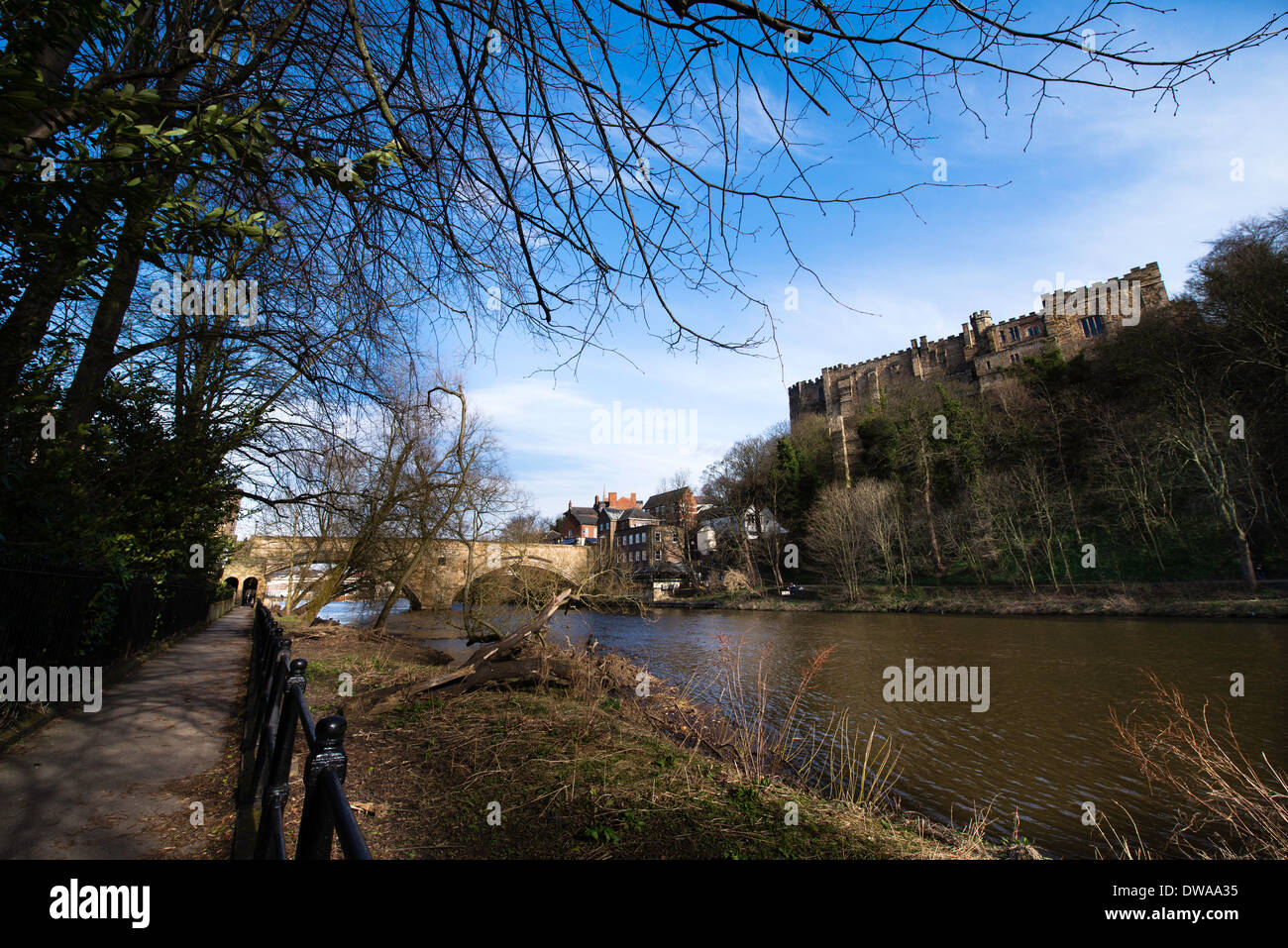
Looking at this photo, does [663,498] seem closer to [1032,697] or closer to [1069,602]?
[1069,602]

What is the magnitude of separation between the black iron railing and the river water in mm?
4903

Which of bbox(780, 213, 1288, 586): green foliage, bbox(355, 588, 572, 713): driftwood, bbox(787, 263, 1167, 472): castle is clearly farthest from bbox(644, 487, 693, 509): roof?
bbox(355, 588, 572, 713): driftwood

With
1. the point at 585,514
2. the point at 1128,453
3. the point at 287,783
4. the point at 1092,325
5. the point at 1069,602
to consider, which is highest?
the point at 1092,325

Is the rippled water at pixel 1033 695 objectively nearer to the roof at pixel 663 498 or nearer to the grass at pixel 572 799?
the grass at pixel 572 799

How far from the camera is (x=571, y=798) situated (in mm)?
4762

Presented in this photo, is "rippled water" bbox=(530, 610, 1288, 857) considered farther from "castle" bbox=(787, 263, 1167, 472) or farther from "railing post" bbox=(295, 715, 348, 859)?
"castle" bbox=(787, 263, 1167, 472)

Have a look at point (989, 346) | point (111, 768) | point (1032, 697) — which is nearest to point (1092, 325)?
point (989, 346)

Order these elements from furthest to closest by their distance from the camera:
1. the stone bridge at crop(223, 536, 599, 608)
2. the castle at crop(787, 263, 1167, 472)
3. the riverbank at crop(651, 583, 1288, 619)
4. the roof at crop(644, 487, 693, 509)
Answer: the roof at crop(644, 487, 693, 509) → the castle at crop(787, 263, 1167, 472) → the riverbank at crop(651, 583, 1288, 619) → the stone bridge at crop(223, 536, 599, 608)

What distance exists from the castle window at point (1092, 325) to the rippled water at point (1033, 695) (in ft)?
99.0

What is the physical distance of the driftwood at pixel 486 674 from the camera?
802cm

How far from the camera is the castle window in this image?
1705 inches

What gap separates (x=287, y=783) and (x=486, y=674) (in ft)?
21.8

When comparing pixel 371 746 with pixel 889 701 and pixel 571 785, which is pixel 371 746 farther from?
pixel 889 701
